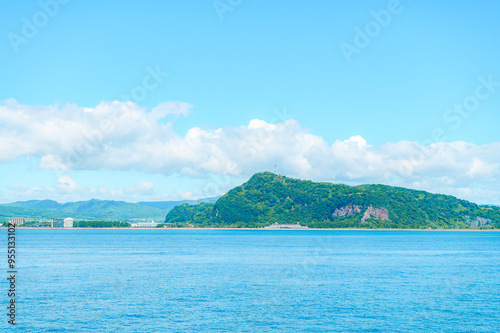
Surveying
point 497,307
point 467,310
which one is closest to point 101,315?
point 467,310

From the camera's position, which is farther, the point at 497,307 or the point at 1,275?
the point at 1,275

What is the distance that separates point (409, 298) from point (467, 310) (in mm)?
8089

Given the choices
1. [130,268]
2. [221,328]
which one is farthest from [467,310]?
[130,268]

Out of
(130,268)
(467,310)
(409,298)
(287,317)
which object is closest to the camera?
(287,317)

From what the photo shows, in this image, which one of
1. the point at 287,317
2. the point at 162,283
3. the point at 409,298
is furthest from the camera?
the point at 162,283

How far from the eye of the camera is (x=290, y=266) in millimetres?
102812

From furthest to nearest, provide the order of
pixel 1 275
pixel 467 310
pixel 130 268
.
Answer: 1. pixel 130 268
2. pixel 1 275
3. pixel 467 310

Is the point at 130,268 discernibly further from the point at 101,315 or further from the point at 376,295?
the point at 376,295

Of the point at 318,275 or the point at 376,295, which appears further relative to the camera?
the point at 318,275

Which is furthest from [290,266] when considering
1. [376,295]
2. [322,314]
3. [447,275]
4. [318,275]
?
[322,314]

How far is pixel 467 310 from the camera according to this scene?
187 ft

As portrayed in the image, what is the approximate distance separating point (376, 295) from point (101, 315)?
35.0m

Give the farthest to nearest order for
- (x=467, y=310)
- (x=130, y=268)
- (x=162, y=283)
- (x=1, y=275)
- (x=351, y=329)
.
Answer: (x=130, y=268) → (x=1, y=275) → (x=162, y=283) → (x=467, y=310) → (x=351, y=329)

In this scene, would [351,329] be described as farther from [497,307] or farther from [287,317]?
[497,307]
